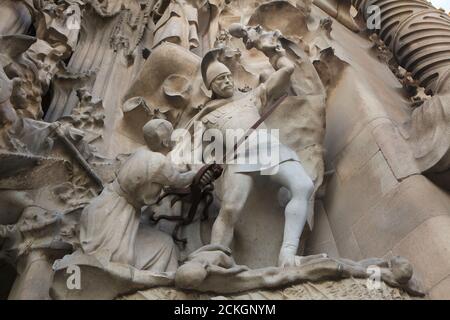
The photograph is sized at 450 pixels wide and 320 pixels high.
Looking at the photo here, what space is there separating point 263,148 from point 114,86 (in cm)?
268

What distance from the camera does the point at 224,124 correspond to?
480 centimetres

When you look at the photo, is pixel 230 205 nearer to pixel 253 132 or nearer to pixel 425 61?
pixel 253 132

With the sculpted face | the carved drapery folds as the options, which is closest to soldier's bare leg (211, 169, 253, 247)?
the sculpted face

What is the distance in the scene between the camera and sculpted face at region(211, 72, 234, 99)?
515 centimetres

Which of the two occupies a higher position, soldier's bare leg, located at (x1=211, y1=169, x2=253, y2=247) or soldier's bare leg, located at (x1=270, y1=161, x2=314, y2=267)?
soldier's bare leg, located at (x1=270, y1=161, x2=314, y2=267)

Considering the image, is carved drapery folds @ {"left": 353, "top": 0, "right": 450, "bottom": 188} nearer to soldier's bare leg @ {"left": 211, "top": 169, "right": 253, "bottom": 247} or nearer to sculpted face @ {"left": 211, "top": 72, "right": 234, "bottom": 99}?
soldier's bare leg @ {"left": 211, "top": 169, "right": 253, "bottom": 247}

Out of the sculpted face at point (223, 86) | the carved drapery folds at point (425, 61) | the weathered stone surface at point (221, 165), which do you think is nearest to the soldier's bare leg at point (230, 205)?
the weathered stone surface at point (221, 165)

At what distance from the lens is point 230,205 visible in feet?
13.8

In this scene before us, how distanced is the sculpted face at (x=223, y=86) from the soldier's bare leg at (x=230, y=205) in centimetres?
97

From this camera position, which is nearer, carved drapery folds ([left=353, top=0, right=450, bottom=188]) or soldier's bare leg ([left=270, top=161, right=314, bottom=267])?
soldier's bare leg ([left=270, top=161, right=314, bottom=267])

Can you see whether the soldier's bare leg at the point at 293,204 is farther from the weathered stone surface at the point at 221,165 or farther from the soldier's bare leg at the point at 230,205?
the soldier's bare leg at the point at 230,205

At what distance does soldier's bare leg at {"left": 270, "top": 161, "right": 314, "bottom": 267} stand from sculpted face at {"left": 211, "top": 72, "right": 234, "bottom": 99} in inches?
39.8

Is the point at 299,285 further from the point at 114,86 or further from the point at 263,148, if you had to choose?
the point at 114,86

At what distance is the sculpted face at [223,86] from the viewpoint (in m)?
5.15
